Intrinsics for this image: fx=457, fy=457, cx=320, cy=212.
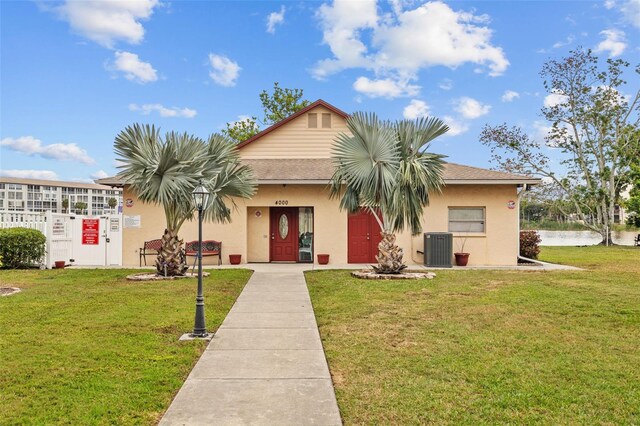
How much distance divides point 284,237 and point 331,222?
7.00ft

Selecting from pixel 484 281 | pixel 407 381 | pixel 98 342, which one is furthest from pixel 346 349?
pixel 484 281

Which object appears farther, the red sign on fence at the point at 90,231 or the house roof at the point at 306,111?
the house roof at the point at 306,111

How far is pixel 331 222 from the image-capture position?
704 inches

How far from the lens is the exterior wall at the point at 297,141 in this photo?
66.1 ft

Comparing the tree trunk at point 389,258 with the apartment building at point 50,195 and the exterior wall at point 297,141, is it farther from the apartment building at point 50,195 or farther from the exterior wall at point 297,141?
the apartment building at point 50,195

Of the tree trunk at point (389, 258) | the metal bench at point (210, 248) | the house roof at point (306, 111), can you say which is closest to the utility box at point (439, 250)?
the tree trunk at point (389, 258)

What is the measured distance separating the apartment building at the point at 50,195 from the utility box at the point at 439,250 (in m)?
87.3

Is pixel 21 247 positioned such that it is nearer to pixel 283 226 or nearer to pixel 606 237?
pixel 283 226

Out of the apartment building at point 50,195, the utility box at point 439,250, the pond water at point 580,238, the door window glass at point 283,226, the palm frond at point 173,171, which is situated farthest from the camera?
the apartment building at point 50,195

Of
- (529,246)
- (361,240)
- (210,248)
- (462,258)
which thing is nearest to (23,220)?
(210,248)

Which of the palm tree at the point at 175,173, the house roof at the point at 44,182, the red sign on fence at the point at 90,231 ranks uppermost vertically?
the house roof at the point at 44,182

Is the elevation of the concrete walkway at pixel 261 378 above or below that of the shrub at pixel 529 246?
below

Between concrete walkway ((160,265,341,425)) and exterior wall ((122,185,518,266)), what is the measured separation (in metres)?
8.98

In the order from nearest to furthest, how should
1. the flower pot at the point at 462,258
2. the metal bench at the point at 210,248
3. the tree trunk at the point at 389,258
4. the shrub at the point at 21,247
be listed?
the tree trunk at the point at 389,258 → the shrub at the point at 21,247 → the flower pot at the point at 462,258 → the metal bench at the point at 210,248
